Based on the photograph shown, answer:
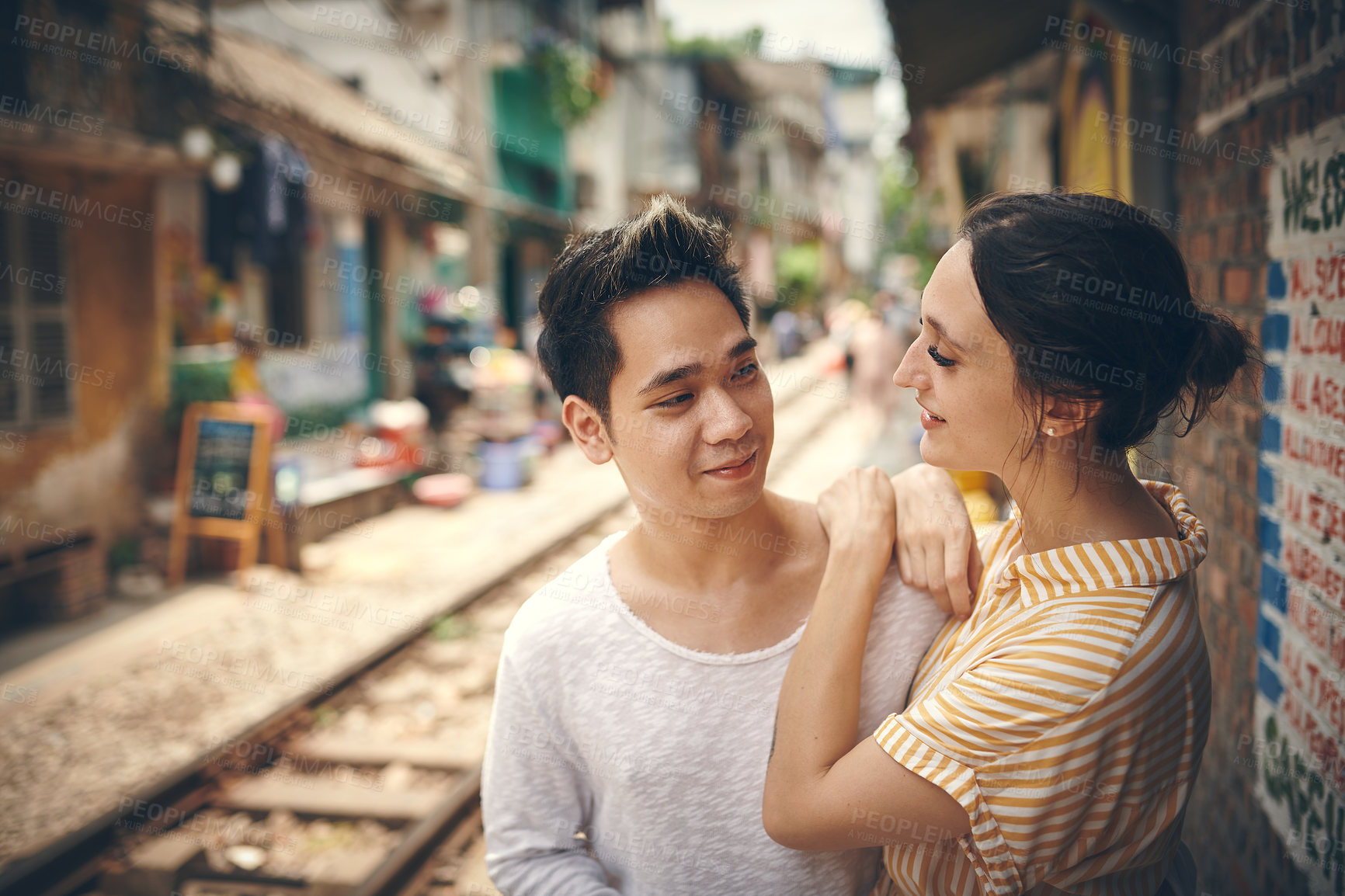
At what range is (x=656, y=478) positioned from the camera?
5.37 ft

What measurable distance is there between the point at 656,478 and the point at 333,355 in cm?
1094

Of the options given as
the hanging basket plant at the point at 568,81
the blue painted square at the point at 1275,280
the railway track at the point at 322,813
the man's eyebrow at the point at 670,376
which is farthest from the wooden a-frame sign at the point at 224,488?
the hanging basket plant at the point at 568,81

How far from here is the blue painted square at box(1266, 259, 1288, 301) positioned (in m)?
2.11

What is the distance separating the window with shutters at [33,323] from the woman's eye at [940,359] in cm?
735

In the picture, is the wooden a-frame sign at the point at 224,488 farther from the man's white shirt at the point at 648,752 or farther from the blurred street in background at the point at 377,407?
the man's white shirt at the point at 648,752

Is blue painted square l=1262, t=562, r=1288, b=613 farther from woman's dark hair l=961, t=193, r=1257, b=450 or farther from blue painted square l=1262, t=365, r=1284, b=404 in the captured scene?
woman's dark hair l=961, t=193, r=1257, b=450

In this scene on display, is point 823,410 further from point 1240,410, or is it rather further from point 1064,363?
point 1064,363

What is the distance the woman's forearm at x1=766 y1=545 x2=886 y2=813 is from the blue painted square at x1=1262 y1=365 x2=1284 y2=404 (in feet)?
4.59

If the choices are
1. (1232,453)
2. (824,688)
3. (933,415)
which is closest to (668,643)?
(824,688)

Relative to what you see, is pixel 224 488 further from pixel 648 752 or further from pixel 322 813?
pixel 648 752

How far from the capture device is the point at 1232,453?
250 centimetres

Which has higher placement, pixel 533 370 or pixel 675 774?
pixel 533 370

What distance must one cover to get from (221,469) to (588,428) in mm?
6585

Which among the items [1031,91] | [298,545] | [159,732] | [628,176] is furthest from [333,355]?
[628,176]
